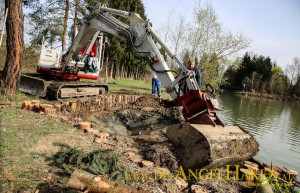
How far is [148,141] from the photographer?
557 cm

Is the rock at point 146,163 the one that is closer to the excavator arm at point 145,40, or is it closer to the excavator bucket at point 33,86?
the excavator arm at point 145,40

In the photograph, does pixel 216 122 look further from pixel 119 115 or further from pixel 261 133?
pixel 261 133

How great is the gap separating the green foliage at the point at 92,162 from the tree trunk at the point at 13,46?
4.73 metres

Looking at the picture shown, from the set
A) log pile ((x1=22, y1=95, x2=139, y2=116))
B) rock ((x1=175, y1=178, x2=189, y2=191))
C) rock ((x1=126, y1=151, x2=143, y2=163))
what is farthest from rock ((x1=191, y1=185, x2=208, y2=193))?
log pile ((x1=22, y1=95, x2=139, y2=116))

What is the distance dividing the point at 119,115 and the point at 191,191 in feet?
14.0

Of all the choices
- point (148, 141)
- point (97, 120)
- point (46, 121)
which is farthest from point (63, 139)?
point (97, 120)

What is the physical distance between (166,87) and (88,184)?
10.9 ft

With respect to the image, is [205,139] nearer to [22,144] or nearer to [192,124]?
[192,124]

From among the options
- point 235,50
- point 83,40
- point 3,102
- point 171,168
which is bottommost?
point 171,168

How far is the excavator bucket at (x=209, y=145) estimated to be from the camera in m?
4.19

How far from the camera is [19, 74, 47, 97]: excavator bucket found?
7.76 meters

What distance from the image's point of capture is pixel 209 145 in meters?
4.16

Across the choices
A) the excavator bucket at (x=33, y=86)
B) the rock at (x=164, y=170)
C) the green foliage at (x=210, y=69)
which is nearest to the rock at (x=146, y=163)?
the rock at (x=164, y=170)

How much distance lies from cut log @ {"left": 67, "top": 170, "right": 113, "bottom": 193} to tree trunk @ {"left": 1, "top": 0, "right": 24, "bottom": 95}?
5.72m
